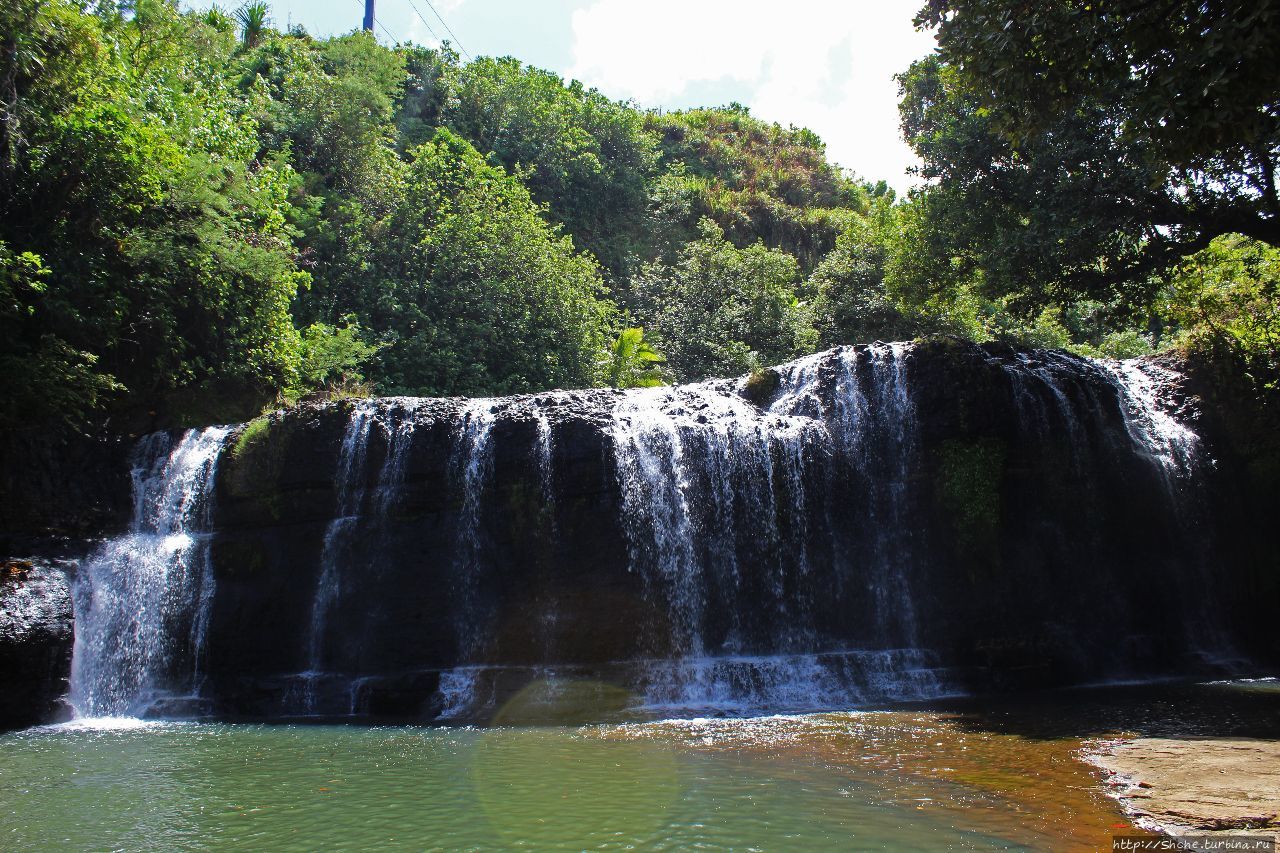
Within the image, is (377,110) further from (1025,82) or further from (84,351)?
(1025,82)

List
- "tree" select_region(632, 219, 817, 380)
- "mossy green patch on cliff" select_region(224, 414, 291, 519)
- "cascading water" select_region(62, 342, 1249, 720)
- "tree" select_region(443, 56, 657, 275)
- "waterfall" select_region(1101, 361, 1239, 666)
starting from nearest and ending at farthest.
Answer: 1. "cascading water" select_region(62, 342, 1249, 720)
2. "waterfall" select_region(1101, 361, 1239, 666)
3. "mossy green patch on cliff" select_region(224, 414, 291, 519)
4. "tree" select_region(632, 219, 817, 380)
5. "tree" select_region(443, 56, 657, 275)

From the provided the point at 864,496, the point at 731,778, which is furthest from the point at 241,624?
the point at 864,496

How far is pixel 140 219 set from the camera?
53.1ft

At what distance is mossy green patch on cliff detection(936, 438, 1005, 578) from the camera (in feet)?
45.3

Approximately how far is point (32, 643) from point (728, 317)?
2085cm

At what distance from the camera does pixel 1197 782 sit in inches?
251

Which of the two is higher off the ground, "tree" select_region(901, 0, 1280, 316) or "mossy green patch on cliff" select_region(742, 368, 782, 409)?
"tree" select_region(901, 0, 1280, 316)

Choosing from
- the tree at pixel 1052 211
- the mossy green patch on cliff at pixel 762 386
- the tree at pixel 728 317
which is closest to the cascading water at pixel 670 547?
the mossy green patch on cliff at pixel 762 386

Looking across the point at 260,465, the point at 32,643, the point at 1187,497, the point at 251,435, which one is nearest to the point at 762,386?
the point at 1187,497

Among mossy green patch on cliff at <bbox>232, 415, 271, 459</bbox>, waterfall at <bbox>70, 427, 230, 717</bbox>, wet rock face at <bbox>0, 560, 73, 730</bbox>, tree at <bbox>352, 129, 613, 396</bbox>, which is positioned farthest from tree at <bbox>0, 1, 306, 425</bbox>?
tree at <bbox>352, 129, 613, 396</bbox>

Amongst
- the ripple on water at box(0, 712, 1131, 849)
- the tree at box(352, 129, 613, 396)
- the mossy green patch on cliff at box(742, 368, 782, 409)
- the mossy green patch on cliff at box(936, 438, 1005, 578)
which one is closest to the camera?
the ripple on water at box(0, 712, 1131, 849)

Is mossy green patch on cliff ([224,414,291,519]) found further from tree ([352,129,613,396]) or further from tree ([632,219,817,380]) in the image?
tree ([632,219,817,380])

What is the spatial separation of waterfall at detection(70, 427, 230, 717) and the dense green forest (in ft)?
6.42

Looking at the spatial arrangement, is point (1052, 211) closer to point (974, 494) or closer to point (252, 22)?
point (974, 494)
